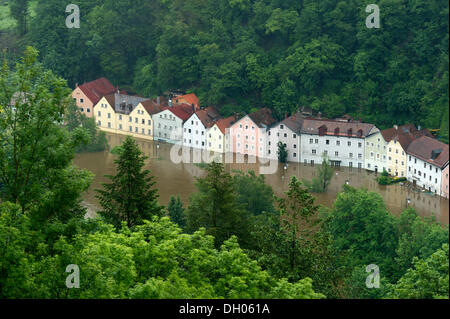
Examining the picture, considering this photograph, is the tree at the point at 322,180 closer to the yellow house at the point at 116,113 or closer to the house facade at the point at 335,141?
the house facade at the point at 335,141

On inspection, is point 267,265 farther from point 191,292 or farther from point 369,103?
point 369,103

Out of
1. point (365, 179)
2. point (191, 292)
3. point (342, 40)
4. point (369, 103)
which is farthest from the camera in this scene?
point (342, 40)

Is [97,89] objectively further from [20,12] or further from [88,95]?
[20,12]

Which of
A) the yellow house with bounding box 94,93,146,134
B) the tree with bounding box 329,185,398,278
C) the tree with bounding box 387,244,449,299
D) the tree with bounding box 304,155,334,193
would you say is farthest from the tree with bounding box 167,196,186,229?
the yellow house with bounding box 94,93,146,134

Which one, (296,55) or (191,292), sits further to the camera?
(296,55)

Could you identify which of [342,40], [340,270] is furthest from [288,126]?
[340,270]

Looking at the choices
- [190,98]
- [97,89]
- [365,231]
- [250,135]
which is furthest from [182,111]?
[365,231]
